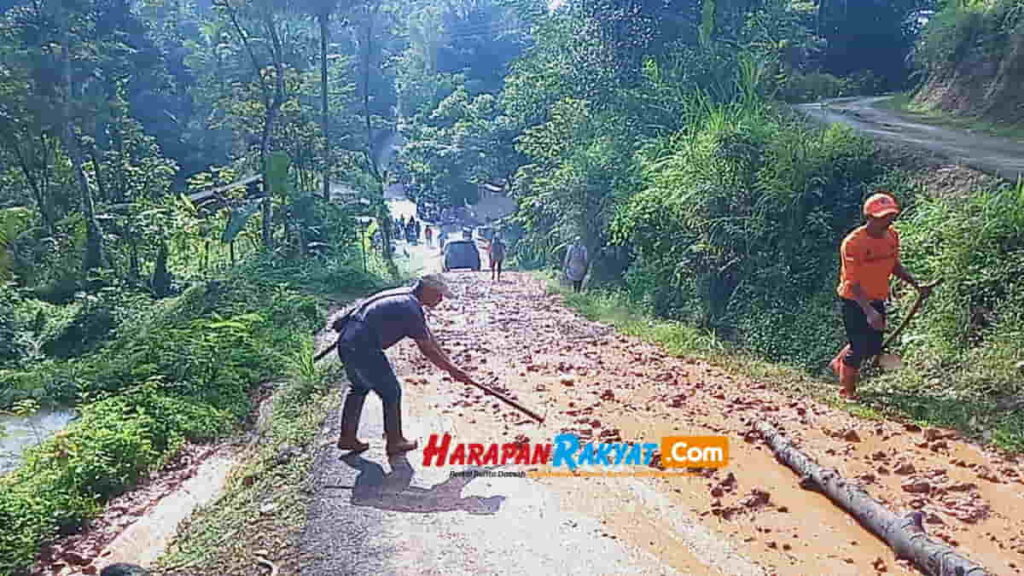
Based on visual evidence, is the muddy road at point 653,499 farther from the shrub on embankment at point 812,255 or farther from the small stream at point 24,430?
the small stream at point 24,430

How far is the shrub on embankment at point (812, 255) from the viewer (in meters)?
7.18

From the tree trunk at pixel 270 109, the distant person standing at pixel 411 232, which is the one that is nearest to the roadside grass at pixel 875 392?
the tree trunk at pixel 270 109

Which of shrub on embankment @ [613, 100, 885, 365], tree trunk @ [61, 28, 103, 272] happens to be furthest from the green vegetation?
tree trunk @ [61, 28, 103, 272]

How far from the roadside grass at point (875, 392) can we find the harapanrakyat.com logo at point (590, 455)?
5.26 ft

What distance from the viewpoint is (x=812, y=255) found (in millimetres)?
10312

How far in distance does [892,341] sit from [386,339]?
4.70m

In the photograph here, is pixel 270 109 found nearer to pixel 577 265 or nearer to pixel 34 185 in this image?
pixel 34 185

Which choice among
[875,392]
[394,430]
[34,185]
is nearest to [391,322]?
[394,430]

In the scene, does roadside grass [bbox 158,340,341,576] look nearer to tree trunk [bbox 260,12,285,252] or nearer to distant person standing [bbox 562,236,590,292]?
distant person standing [bbox 562,236,590,292]

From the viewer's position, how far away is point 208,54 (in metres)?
34.6

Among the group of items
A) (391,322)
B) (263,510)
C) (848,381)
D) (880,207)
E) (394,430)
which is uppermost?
(880,207)

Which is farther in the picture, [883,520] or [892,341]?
[892,341]

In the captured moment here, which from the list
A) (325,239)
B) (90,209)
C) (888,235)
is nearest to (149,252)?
(90,209)

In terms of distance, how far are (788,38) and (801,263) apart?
1241 centimetres
